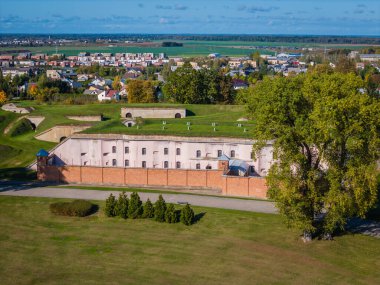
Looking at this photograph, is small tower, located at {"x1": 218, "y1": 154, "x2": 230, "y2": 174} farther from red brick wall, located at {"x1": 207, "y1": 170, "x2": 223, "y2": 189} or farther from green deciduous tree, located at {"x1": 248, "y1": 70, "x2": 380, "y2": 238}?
green deciduous tree, located at {"x1": 248, "y1": 70, "x2": 380, "y2": 238}

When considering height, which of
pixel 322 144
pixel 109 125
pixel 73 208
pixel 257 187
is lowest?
pixel 73 208

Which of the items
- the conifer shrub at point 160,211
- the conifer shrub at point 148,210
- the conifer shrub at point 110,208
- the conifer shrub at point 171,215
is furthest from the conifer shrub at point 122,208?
the conifer shrub at point 171,215

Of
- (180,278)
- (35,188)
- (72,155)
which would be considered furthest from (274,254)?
(72,155)

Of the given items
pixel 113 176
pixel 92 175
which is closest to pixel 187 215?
pixel 113 176

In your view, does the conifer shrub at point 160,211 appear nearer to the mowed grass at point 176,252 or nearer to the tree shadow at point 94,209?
the mowed grass at point 176,252

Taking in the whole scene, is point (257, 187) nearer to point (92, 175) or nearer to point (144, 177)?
point (144, 177)

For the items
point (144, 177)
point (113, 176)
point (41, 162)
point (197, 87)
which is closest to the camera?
point (144, 177)

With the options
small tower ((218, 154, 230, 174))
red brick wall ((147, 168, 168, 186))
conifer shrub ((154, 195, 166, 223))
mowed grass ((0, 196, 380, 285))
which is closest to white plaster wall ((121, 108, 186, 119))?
red brick wall ((147, 168, 168, 186))
